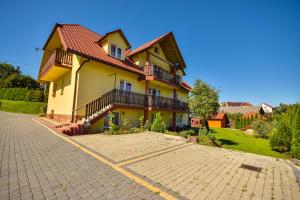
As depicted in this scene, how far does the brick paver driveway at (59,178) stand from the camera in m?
3.62

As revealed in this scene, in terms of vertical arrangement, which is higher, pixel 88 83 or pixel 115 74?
pixel 115 74

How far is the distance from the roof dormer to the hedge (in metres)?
28.5

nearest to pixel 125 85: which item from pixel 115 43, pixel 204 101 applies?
pixel 115 43

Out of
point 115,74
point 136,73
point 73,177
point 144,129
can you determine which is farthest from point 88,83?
point 73,177

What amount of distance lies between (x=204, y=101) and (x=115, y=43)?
35.0 ft

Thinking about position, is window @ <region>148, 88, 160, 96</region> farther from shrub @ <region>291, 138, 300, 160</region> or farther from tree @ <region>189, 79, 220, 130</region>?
shrub @ <region>291, 138, 300, 160</region>

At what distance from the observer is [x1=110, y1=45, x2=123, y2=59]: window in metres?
16.2

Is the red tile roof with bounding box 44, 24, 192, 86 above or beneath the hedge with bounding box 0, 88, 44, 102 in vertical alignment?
above

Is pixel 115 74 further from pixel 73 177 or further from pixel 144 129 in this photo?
pixel 73 177

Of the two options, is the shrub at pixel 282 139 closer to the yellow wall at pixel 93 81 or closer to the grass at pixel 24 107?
the yellow wall at pixel 93 81

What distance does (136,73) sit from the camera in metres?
16.5

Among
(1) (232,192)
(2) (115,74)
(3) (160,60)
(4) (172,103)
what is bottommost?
(1) (232,192)

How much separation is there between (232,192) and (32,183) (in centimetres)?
505

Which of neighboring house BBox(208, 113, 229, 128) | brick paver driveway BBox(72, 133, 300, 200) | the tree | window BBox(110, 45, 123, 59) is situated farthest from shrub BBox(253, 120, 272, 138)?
window BBox(110, 45, 123, 59)
